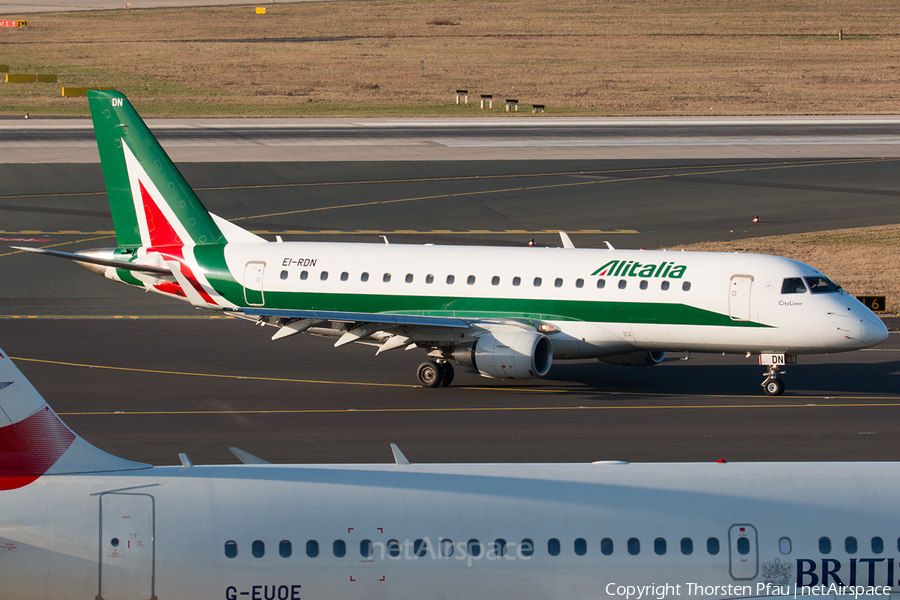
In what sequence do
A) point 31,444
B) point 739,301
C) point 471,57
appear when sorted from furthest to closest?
point 471,57, point 739,301, point 31,444

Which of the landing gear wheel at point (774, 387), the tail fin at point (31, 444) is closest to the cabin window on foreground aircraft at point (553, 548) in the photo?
the tail fin at point (31, 444)

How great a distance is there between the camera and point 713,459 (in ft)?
83.0

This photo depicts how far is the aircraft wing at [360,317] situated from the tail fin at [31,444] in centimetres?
1736

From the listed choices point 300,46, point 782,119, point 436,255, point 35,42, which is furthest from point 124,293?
point 35,42

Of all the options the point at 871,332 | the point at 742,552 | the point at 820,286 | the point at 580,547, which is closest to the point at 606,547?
the point at 580,547

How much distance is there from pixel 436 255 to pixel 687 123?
64.4 metres

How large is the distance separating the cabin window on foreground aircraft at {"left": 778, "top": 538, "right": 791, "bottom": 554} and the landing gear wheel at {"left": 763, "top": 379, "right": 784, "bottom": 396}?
19.0 metres

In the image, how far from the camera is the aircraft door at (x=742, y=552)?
13.3 m

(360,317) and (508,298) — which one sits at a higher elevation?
(508,298)

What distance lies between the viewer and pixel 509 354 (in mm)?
30828

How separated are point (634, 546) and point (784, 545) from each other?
5.96 feet

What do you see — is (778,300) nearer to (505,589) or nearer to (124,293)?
(505,589)

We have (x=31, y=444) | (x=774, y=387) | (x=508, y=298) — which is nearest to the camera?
(x=31, y=444)

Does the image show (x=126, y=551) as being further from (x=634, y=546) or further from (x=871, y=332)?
(x=871, y=332)
